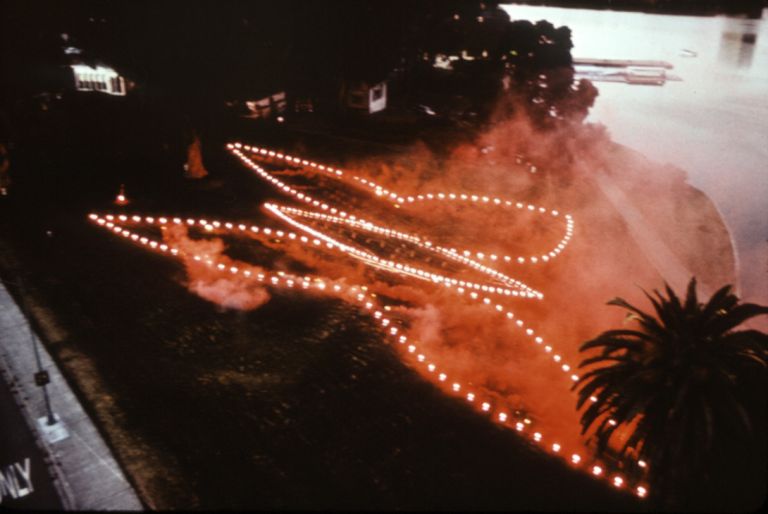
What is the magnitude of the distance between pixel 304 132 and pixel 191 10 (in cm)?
1174

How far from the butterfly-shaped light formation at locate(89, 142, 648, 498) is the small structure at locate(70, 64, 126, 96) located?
13.5m

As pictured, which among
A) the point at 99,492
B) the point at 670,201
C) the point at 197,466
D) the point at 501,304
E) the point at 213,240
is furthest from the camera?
the point at 670,201

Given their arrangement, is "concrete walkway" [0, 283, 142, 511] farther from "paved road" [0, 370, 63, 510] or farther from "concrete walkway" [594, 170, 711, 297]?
"concrete walkway" [594, 170, 711, 297]

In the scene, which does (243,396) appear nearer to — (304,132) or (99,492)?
(99,492)

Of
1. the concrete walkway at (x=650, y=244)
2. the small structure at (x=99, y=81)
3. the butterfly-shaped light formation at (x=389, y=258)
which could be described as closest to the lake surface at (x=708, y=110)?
the concrete walkway at (x=650, y=244)

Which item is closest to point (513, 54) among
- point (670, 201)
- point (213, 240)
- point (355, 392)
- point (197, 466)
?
point (670, 201)

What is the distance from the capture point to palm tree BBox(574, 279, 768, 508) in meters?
10.0

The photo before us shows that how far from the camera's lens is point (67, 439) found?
11.4 m

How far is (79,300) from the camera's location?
1598cm

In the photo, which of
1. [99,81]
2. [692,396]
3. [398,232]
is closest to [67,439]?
[692,396]

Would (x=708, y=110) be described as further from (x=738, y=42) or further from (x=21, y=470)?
(x=21, y=470)

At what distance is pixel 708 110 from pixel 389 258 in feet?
99.6

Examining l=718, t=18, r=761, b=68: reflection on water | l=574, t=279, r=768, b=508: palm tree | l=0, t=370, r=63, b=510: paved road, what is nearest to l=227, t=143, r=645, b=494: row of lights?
l=574, t=279, r=768, b=508: palm tree

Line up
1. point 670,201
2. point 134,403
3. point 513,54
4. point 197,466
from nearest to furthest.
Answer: point 197,466
point 134,403
point 670,201
point 513,54
